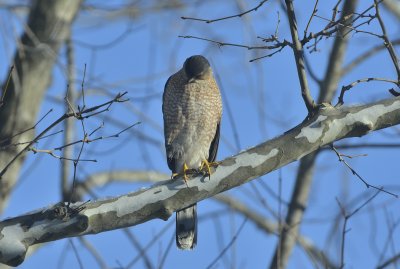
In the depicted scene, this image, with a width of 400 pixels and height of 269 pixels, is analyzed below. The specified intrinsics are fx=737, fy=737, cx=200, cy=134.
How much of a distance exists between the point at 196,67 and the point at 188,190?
7.50 ft

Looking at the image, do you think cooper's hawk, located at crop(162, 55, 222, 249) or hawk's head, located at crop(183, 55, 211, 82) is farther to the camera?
hawk's head, located at crop(183, 55, 211, 82)

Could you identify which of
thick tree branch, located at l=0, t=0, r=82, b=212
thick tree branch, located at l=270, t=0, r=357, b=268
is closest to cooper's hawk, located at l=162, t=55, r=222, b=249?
thick tree branch, located at l=0, t=0, r=82, b=212

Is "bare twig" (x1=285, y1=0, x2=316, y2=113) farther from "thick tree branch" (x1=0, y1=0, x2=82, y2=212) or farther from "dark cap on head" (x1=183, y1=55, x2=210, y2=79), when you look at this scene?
"thick tree branch" (x1=0, y1=0, x2=82, y2=212)

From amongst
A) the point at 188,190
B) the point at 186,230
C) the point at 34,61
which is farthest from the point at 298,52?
the point at 34,61

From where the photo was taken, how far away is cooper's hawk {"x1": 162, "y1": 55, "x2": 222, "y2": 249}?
5.43 metres

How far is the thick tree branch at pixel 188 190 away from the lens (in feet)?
11.0

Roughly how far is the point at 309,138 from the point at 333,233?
1.43 meters

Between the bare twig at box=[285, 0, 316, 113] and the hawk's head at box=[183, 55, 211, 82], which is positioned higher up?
the hawk's head at box=[183, 55, 211, 82]

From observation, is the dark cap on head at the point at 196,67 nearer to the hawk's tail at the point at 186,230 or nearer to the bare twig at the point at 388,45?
the hawk's tail at the point at 186,230

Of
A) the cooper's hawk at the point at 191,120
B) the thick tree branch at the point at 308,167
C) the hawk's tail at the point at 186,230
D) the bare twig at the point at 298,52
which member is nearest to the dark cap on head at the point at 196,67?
the cooper's hawk at the point at 191,120

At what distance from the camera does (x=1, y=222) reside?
11.0 ft

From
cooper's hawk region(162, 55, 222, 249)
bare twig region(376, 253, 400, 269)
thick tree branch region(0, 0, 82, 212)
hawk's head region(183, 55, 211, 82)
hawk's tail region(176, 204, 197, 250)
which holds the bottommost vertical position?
bare twig region(376, 253, 400, 269)

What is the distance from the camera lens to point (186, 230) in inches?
198

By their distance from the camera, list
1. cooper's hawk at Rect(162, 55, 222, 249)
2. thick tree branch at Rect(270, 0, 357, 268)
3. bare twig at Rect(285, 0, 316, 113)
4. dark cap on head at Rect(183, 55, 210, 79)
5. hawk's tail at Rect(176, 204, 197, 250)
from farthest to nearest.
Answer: thick tree branch at Rect(270, 0, 357, 268) → dark cap on head at Rect(183, 55, 210, 79) → cooper's hawk at Rect(162, 55, 222, 249) → hawk's tail at Rect(176, 204, 197, 250) → bare twig at Rect(285, 0, 316, 113)
